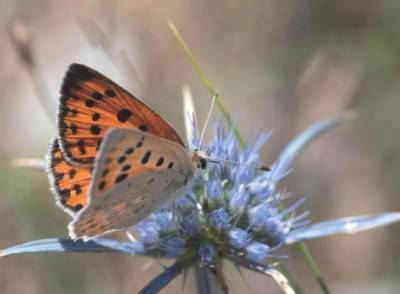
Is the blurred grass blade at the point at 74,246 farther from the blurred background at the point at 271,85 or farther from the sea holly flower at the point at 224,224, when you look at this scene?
the blurred background at the point at 271,85

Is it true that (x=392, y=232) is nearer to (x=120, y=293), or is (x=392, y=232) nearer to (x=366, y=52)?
(x=366, y=52)

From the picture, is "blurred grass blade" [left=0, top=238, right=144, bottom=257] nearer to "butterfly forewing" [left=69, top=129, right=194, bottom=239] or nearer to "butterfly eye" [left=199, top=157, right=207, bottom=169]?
Result: "butterfly forewing" [left=69, top=129, right=194, bottom=239]

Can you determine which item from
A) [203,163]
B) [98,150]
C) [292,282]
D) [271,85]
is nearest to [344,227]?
[292,282]

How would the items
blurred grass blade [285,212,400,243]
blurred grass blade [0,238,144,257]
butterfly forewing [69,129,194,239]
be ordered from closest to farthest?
butterfly forewing [69,129,194,239] < blurred grass blade [0,238,144,257] < blurred grass blade [285,212,400,243]

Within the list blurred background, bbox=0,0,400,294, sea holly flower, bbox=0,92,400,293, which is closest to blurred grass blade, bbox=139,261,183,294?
sea holly flower, bbox=0,92,400,293

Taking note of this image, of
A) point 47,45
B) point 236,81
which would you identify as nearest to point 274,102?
point 236,81

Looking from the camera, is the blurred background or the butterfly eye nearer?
the butterfly eye

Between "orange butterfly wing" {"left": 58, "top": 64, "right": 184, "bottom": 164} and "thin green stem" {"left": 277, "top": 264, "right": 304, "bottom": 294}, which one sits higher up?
"orange butterfly wing" {"left": 58, "top": 64, "right": 184, "bottom": 164}
